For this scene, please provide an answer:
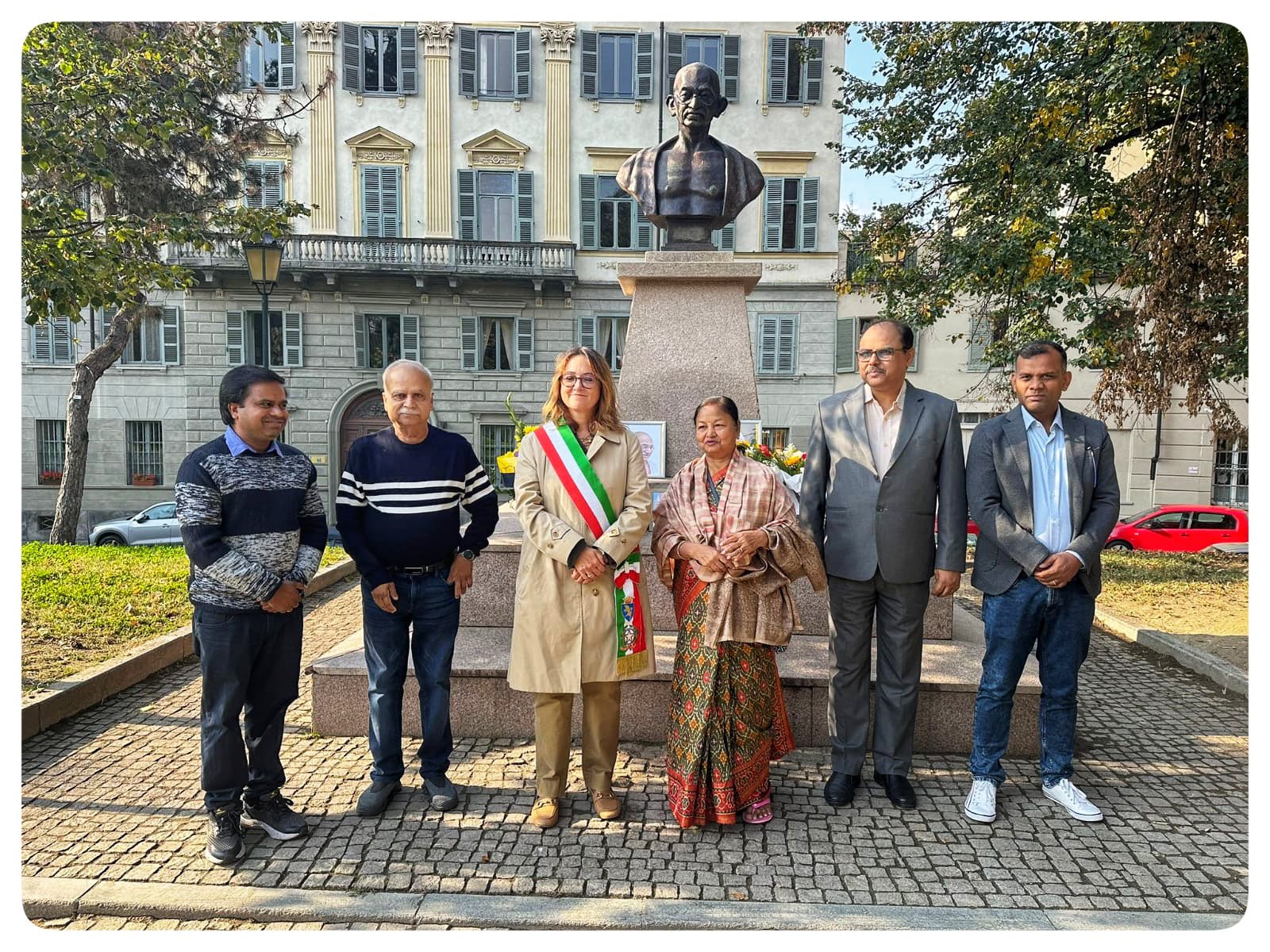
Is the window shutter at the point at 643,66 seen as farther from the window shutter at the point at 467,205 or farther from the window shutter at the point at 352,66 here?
the window shutter at the point at 352,66

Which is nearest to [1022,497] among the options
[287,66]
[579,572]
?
[579,572]

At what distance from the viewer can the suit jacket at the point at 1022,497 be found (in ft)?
11.5

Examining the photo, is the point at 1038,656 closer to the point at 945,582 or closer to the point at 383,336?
the point at 945,582

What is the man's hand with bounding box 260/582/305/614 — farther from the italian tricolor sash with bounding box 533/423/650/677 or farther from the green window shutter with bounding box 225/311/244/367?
the green window shutter with bounding box 225/311/244/367

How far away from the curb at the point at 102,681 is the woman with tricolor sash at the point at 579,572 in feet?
5.89

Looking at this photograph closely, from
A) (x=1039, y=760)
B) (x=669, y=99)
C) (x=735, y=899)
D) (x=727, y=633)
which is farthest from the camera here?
(x=669, y=99)

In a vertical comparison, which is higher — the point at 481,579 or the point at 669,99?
the point at 669,99

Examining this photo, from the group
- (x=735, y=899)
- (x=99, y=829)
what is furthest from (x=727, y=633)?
(x=99, y=829)

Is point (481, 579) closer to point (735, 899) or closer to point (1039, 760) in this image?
point (735, 899)

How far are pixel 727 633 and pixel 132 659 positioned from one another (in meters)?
4.50

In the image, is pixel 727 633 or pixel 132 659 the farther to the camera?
pixel 132 659

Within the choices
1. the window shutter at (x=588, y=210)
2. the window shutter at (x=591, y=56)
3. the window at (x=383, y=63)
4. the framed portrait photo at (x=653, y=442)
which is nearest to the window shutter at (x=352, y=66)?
the window at (x=383, y=63)

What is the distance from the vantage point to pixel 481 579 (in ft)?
16.8

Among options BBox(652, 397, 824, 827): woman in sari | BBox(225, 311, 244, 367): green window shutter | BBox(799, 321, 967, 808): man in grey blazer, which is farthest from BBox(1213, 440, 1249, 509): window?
BBox(225, 311, 244, 367): green window shutter
